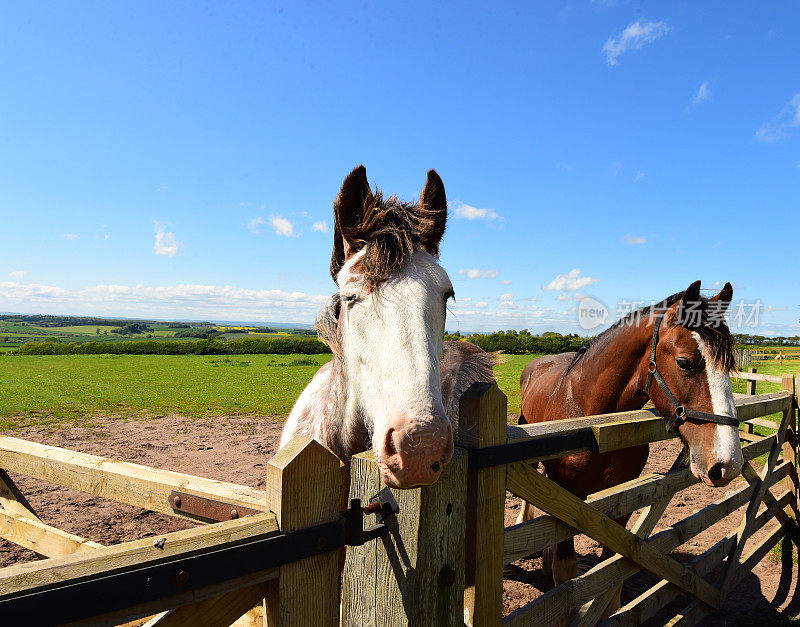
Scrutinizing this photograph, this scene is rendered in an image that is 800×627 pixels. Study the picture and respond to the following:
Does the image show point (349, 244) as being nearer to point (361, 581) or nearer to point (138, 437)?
point (361, 581)

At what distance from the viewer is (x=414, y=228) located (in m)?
1.91

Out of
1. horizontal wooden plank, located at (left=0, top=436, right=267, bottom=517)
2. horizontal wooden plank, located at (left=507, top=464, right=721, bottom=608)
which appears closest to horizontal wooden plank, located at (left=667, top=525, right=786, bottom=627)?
horizontal wooden plank, located at (left=507, top=464, right=721, bottom=608)

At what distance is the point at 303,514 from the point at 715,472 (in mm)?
2912

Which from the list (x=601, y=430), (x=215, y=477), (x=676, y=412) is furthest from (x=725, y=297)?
(x=215, y=477)

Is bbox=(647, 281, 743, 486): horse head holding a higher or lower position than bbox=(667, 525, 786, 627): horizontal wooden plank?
higher

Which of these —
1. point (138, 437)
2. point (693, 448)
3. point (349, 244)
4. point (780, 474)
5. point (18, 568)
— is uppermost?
point (349, 244)

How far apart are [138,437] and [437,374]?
11.4 meters

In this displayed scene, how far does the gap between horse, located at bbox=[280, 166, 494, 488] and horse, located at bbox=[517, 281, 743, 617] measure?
176cm

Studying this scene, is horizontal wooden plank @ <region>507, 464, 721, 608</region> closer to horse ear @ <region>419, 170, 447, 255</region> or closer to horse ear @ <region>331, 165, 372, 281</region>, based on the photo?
horse ear @ <region>419, 170, 447, 255</region>

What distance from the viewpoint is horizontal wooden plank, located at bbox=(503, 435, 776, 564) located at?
1868 millimetres

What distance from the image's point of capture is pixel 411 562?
1312 millimetres

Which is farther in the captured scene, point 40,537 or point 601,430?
point 40,537

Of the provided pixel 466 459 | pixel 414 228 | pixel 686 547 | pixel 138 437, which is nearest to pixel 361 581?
pixel 466 459

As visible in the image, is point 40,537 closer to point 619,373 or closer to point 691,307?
point 619,373
